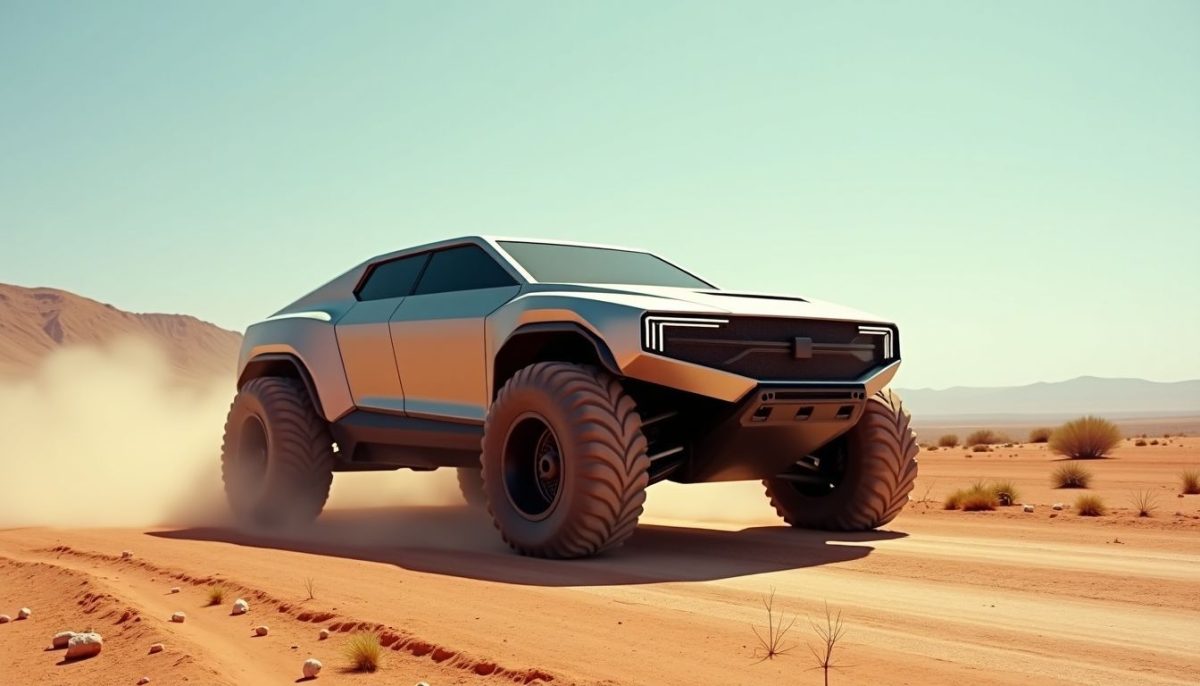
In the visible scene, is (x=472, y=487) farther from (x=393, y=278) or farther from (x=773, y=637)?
(x=773, y=637)

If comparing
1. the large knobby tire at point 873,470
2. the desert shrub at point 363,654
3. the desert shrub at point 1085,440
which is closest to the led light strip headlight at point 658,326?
the large knobby tire at point 873,470

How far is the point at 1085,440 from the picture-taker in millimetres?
22984

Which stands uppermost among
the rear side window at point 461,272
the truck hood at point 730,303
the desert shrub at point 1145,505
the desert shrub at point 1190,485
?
the rear side window at point 461,272

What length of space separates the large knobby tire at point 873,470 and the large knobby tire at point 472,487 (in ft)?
14.4

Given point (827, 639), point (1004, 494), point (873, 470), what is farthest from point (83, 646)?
point (1004, 494)

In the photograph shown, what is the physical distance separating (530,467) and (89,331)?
128 meters

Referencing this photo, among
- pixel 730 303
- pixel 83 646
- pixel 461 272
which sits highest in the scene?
pixel 461 272

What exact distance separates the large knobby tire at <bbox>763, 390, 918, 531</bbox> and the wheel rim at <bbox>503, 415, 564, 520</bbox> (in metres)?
2.39

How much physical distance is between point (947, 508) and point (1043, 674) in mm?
7649

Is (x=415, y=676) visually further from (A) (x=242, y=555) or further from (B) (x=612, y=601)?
(A) (x=242, y=555)

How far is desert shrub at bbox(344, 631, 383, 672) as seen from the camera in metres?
4.16

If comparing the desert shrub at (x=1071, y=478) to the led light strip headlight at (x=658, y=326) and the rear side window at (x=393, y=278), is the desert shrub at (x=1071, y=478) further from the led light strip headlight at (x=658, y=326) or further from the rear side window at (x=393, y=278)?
the led light strip headlight at (x=658, y=326)

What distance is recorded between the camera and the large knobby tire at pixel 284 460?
9.66 metres

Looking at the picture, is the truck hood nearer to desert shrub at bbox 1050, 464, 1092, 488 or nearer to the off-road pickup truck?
the off-road pickup truck
